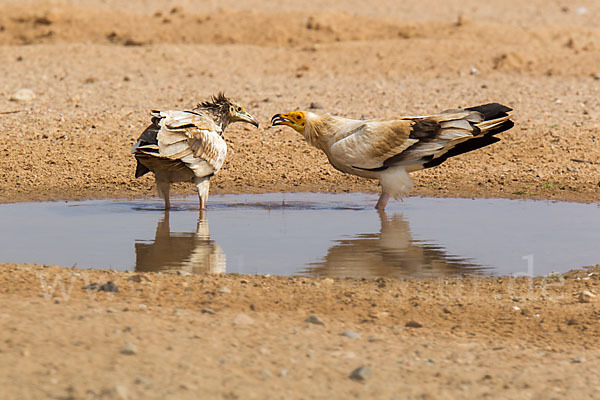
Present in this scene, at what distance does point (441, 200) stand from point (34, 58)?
10500 mm

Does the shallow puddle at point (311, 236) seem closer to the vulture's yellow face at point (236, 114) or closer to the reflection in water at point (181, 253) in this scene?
the reflection in water at point (181, 253)

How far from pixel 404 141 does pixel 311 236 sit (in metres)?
1.74

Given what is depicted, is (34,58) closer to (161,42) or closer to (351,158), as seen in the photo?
(161,42)

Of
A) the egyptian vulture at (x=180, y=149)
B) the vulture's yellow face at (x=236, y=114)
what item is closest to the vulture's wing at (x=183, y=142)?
the egyptian vulture at (x=180, y=149)

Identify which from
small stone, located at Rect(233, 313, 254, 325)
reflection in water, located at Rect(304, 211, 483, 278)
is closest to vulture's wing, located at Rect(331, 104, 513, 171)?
reflection in water, located at Rect(304, 211, 483, 278)

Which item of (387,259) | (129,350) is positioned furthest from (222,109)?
(129,350)

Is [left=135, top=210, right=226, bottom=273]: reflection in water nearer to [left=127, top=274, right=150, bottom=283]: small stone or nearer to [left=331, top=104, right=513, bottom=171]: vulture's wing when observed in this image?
[left=127, top=274, right=150, bottom=283]: small stone

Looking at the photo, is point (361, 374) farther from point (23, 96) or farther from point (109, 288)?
point (23, 96)

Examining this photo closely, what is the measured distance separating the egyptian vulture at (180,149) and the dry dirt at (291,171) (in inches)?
56.9

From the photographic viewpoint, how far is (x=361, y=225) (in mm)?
9016

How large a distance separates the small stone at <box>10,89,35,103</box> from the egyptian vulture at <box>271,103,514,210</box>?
22.9 ft

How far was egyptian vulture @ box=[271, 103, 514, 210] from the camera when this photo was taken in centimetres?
959

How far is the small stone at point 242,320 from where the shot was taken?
5.37 meters

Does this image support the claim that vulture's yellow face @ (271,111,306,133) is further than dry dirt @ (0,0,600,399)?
Yes
